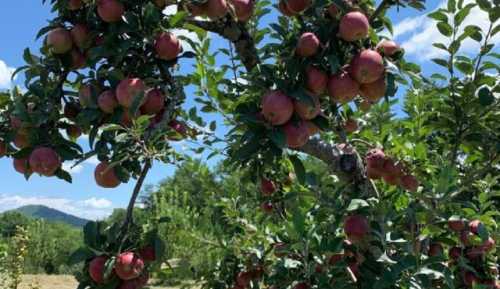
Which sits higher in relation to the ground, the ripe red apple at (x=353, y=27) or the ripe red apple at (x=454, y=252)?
the ripe red apple at (x=353, y=27)

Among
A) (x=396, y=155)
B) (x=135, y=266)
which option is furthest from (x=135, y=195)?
(x=396, y=155)

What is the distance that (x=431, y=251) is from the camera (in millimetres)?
2336

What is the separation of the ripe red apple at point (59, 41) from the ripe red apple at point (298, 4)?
0.72 m

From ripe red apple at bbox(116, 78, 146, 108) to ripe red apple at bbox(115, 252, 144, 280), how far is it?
0.41m

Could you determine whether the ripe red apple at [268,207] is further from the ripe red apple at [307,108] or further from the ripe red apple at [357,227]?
the ripe red apple at [307,108]

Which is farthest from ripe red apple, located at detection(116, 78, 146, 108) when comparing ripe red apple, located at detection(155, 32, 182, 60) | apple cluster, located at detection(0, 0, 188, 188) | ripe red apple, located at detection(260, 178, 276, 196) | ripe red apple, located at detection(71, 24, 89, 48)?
ripe red apple, located at detection(260, 178, 276, 196)

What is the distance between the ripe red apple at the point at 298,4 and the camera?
189cm

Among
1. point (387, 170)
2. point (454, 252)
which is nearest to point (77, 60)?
point (387, 170)

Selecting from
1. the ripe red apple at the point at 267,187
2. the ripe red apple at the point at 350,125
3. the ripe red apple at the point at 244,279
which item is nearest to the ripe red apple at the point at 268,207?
the ripe red apple at the point at 267,187

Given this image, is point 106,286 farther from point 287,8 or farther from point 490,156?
point 490,156

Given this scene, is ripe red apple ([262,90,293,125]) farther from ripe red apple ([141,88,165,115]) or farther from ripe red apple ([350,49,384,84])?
ripe red apple ([141,88,165,115])

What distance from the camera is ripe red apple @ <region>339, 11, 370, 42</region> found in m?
1.64

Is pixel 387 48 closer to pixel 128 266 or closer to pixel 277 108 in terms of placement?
pixel 277 108

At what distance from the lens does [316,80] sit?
167cm
